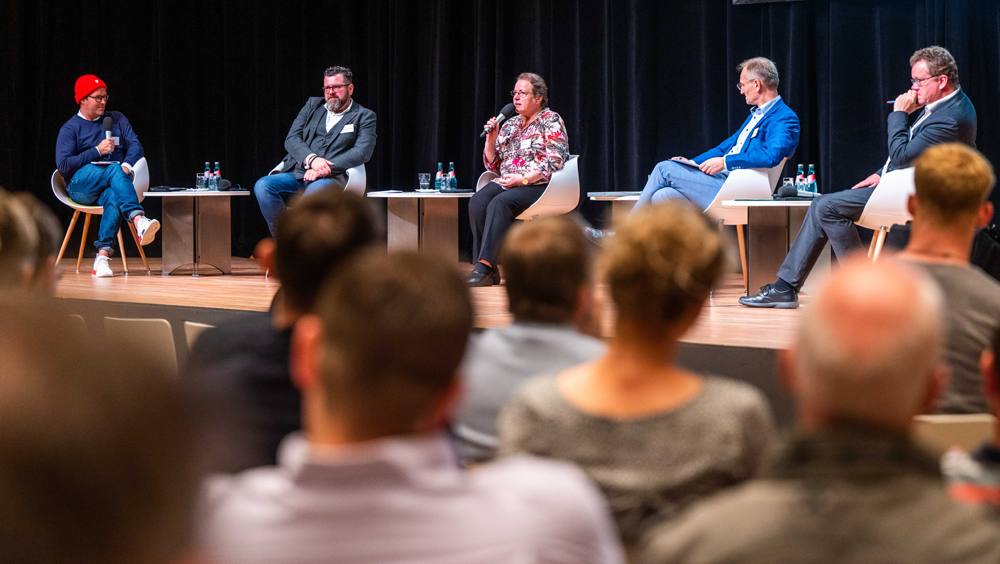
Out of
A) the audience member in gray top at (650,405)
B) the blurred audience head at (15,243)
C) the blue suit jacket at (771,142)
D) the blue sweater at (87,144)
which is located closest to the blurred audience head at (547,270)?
the audience member in gray top at (650,405)

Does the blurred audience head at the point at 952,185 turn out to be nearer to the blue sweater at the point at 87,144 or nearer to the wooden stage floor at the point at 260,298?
the wooden stage floor at the point at 260,298

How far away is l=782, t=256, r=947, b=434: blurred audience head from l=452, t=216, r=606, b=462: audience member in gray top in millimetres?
595

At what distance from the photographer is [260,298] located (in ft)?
13.4

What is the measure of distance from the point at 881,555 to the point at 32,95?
7892mm

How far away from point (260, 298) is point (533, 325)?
2978mm

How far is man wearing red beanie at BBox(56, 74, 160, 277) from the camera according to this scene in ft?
17.8

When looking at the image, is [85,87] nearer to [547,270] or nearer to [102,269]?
[102,269]

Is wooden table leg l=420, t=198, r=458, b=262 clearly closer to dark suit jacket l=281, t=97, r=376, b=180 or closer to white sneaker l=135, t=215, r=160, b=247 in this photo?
dark suit jacket l=281, t=97, r=376, b=180

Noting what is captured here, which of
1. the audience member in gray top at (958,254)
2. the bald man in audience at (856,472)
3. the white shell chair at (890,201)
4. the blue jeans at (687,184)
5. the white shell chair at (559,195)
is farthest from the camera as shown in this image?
the white shell chair at (559,195)

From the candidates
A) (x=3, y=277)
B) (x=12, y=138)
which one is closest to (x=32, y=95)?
(x=12, y=138)

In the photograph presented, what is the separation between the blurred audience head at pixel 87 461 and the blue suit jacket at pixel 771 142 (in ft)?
14.2

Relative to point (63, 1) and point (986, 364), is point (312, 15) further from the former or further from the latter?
point (986, 364)

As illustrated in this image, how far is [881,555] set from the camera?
2.14ft

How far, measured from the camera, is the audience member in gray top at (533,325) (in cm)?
132
